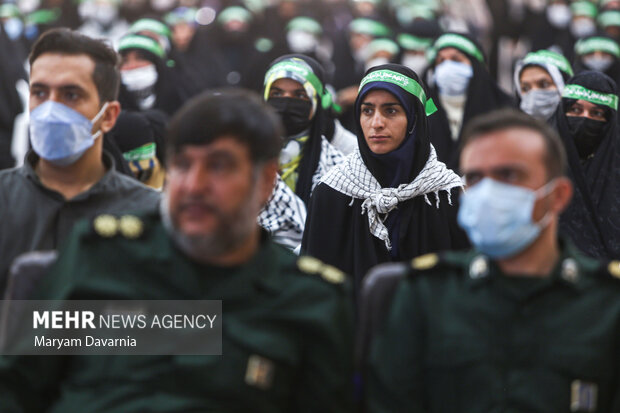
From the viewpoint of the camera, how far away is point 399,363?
2.80m

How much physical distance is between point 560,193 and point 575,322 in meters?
0.39

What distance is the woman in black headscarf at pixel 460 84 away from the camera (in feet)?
26.6

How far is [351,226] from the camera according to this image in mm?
5051

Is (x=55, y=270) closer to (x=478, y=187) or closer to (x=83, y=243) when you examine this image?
(x=83, y=243)

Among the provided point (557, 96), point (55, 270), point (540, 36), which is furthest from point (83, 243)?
point (540, 36)

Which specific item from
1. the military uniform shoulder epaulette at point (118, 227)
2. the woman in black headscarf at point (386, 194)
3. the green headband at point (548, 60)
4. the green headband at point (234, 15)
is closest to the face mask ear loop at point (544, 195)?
the military uniform shoulder epaulette at point (118, 227)

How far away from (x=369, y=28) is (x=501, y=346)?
1093 centimetres

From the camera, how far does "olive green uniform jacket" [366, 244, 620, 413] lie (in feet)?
9.05

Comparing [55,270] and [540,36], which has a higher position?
[540,36]

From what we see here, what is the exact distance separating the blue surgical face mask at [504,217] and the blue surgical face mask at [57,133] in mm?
1626

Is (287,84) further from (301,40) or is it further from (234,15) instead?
(234,15)

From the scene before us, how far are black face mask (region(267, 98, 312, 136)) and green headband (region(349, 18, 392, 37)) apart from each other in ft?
22.2

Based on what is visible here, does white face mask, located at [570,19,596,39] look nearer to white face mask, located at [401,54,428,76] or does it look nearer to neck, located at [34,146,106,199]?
white face mask, located at [401,54,428,76]

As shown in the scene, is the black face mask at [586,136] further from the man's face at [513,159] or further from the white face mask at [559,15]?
the white face mask at [559,15]
